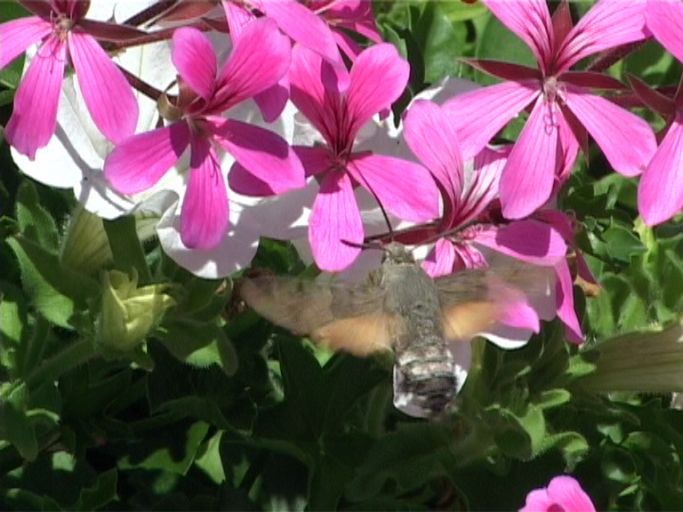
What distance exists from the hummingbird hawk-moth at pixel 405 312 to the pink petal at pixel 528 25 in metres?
0.22

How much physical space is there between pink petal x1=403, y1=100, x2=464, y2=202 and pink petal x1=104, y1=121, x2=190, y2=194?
0.76ft

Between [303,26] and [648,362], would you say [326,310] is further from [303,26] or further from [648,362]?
[648,362]

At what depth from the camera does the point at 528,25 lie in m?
1.32

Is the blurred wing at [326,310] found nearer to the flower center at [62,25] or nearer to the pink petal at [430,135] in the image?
the pink petal at [430,135]

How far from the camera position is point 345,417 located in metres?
1.50

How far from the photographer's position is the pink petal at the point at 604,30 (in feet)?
4.22

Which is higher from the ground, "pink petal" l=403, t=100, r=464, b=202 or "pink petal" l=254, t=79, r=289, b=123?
"pink petal" l=254, t=79, r=289, b=123

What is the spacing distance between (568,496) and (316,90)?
457mm

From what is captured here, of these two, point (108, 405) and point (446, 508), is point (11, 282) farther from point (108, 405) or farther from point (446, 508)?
point (446, 508)

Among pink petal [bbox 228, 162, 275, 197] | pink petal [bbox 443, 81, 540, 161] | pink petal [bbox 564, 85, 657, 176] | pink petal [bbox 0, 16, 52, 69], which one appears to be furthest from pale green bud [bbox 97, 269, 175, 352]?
pink petal [bbox 564, 85, 657, 176]

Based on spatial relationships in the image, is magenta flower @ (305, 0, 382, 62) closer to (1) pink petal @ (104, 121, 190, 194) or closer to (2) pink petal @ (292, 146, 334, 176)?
(2) pink petal @ (292, 146, 334, 176)

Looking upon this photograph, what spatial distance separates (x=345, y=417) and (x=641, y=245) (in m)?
0.43

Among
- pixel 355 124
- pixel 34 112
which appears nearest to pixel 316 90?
pixel 355 124

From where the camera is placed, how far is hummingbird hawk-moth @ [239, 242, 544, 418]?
3.81 ft
